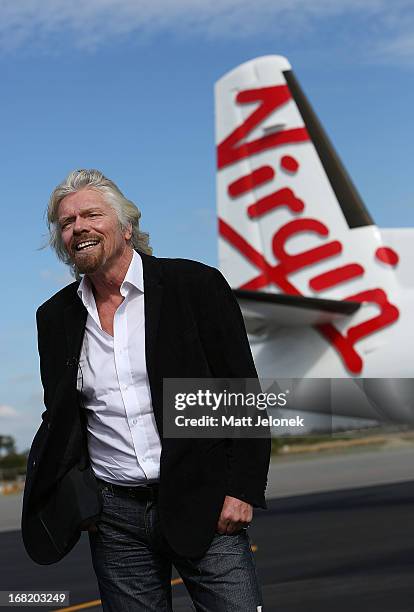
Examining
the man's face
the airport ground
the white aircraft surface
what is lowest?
the airport ground

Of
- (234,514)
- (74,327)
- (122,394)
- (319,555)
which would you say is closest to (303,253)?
(319,555)

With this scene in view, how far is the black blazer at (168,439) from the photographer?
3055 millimetres

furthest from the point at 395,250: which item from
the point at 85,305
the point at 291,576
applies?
the point at 85,305

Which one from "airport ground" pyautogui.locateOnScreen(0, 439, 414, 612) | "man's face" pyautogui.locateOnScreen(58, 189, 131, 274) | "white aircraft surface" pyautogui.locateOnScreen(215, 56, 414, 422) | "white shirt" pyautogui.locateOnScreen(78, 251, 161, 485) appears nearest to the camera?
"white shirt" pyautogui.locateOnScreen(78, 251, 161, 485)

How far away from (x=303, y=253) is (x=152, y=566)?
15193 millimetres

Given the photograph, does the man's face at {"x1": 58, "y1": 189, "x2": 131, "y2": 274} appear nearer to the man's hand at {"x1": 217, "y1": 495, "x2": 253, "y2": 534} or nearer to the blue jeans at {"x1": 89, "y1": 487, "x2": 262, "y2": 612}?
the blue jeans at {"x1": 89, "y1": 487, "x2": 262, "y2": 612}

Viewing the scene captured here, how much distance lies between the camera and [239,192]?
1975 centimetres

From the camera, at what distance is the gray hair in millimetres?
3305

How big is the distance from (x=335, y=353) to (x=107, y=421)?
44.2ft

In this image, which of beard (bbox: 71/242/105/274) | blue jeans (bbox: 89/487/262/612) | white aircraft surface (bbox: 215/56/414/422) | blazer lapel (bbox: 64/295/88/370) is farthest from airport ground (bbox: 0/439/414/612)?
beard (bbox: 71/242/105/274)

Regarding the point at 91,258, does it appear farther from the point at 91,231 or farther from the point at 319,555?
the point at 319,555

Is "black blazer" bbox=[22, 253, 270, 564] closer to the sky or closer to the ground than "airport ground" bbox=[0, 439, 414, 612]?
closer to the sky

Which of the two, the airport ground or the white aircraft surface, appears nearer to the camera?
the airport ground

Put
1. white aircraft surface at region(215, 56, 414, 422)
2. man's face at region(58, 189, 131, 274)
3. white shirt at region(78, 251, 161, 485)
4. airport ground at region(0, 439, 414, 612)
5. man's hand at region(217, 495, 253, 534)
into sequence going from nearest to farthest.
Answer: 1. man's hand at region(217, 495, 253, 534)
2. white shirt at region(78, 251, 161, 485)
3. man's face at region(58, 189, 131, 274)
4. airport ground at region(0, 439, 414, 612)
5. white aircraft surface at region(215, 56, 414, 422)
